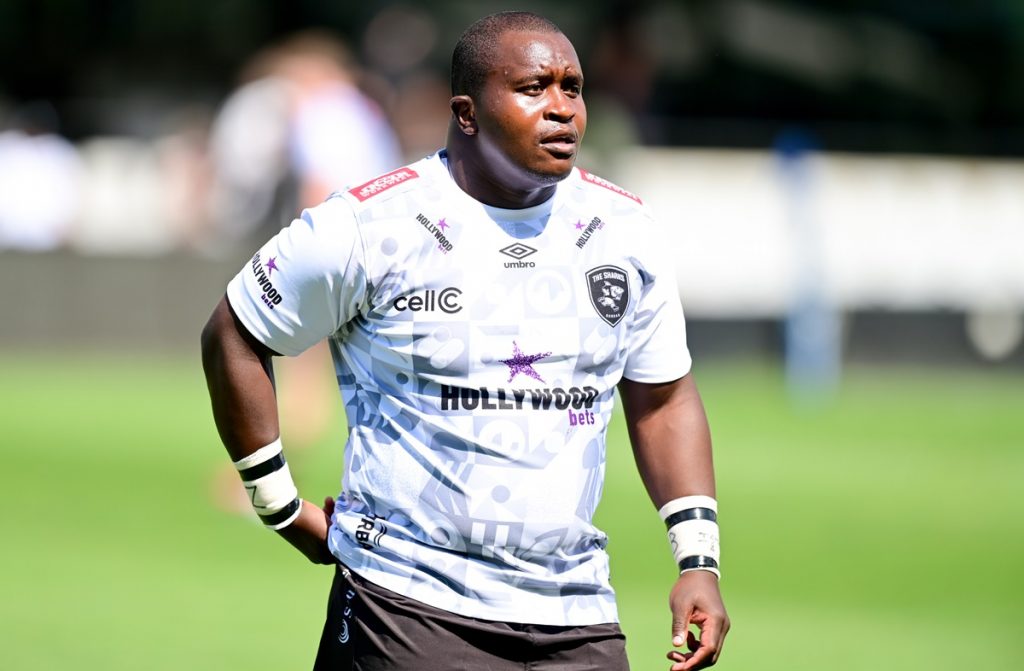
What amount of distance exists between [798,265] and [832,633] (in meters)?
9.79

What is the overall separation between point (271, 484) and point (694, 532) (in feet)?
3.61

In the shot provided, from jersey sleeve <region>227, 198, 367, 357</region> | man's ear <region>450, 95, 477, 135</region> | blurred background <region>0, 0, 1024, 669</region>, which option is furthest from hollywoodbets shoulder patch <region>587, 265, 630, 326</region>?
blurred background <region>0, 0, 1024, 669</region>

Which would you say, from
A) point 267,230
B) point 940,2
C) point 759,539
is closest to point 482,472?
point 759,539

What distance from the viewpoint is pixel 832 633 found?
8.23 m

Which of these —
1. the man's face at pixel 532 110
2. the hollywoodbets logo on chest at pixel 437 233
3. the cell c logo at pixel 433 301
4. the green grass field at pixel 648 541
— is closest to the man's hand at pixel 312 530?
the cell c logo at pixel 433 301

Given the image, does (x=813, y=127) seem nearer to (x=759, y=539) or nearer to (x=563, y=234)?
(x=759, y=539)

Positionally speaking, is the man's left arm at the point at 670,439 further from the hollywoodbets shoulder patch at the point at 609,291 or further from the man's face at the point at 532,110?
the man's face at the point at 532,110

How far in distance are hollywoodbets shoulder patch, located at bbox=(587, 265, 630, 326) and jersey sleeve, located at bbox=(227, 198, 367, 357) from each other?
57 cm

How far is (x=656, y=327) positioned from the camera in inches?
172

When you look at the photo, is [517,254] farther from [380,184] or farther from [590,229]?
[380,184]

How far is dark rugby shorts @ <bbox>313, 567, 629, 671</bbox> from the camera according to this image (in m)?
4.04

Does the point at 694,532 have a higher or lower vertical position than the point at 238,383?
lower

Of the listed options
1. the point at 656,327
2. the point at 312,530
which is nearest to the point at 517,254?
the point at 656,327

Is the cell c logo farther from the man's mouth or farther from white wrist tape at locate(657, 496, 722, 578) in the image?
white wrist tape at locate(657, 496, 722, 578)
